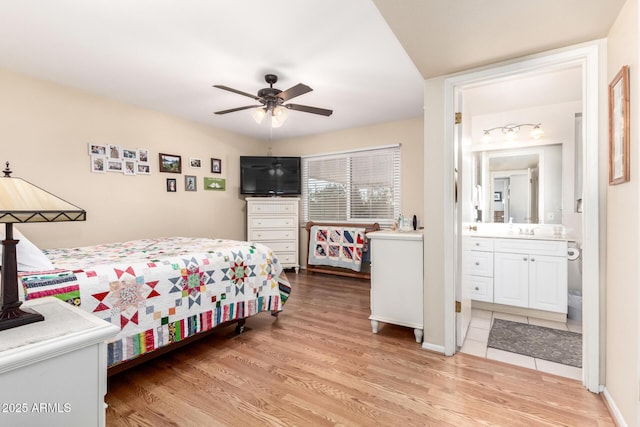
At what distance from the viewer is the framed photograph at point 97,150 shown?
3320 mm

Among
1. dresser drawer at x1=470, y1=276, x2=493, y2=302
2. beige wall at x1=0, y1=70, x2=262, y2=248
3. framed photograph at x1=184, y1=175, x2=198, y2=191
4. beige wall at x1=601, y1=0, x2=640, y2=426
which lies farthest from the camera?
framed photograph at x1=184, y1=175, x2=198, y2=191

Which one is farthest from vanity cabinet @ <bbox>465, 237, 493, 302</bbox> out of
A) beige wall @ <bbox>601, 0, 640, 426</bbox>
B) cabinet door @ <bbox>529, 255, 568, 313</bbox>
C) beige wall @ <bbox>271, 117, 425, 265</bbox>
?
beige wall @ <bbox>601, 0, 640, 426</bbox>

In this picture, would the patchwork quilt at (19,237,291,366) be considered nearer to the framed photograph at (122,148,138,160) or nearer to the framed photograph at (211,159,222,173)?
the framed photograph at (122,148,138,160)

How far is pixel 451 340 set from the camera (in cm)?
225

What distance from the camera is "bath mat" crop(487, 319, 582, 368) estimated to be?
225 cm

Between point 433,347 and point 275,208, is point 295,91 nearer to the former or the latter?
point 433,347

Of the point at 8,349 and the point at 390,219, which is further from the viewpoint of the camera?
the point at 390,219

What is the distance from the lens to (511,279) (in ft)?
10.4

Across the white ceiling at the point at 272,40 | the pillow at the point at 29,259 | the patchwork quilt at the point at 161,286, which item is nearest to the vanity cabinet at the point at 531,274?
the white ceiling at the point at 272,40

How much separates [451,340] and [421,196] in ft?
8.16

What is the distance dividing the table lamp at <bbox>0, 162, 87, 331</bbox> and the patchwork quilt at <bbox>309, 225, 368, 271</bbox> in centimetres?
387

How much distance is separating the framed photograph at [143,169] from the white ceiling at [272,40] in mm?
782

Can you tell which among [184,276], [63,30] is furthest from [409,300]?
[63,30]

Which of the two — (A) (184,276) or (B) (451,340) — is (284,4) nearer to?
(A) (184,276)
